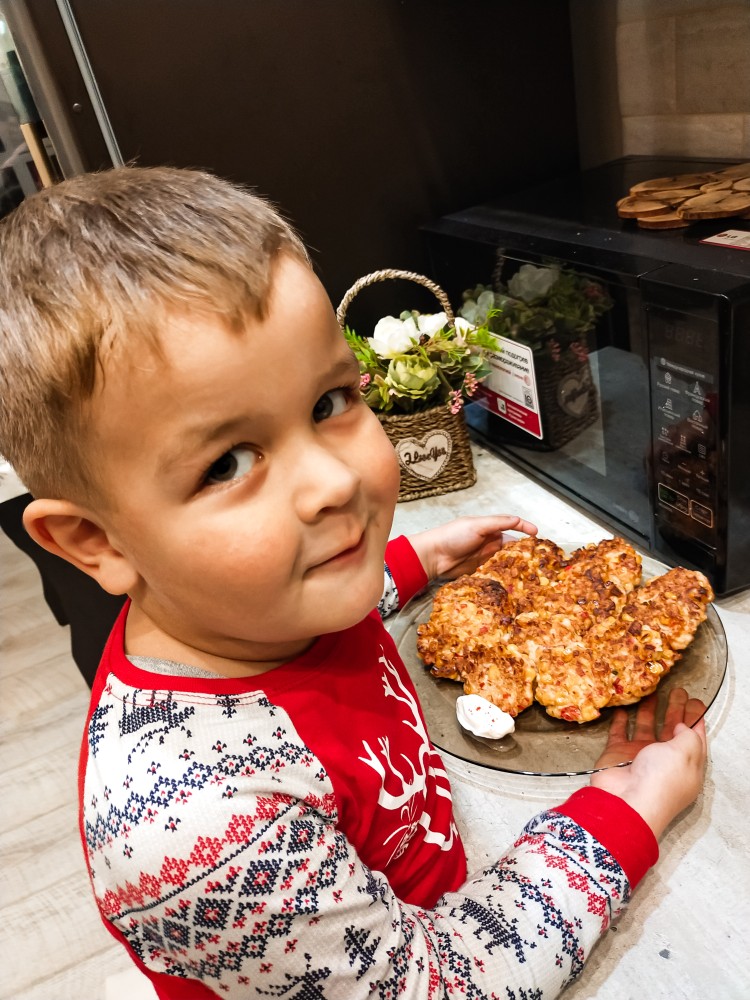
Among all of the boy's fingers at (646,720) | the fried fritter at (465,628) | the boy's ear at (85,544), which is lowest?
the boy's fingers at (646,720)

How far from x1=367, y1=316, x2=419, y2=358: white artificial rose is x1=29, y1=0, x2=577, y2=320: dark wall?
165mm

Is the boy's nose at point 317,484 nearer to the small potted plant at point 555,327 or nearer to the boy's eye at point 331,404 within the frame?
the boy's eye at point 331,404

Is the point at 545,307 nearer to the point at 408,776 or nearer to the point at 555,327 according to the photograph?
the point at 555,327

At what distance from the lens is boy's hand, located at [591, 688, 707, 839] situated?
0.57 m

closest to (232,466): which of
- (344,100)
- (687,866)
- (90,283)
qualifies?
(90,283)

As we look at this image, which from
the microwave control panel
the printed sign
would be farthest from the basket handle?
the microwave control panel

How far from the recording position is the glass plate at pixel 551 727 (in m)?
0.63

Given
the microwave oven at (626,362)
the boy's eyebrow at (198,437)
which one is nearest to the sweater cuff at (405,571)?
the microwave oven at (626,362)

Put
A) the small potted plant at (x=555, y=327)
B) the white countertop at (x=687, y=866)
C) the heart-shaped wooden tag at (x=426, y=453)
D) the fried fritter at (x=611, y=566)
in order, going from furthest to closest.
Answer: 1. the heart-shaped wooden tag at (x=426, y=453)
2. the small potted plant at (x=555, y=327)
3. the fried fritter at (x=611, y=566)
4. the white countertop at (x=687, y=866)

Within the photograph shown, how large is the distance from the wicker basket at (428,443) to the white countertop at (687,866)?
0.44 m

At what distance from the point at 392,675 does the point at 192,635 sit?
7.9 inches

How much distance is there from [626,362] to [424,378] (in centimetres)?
31

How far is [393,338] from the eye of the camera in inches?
43.0

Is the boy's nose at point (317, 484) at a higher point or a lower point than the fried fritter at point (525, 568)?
higher
